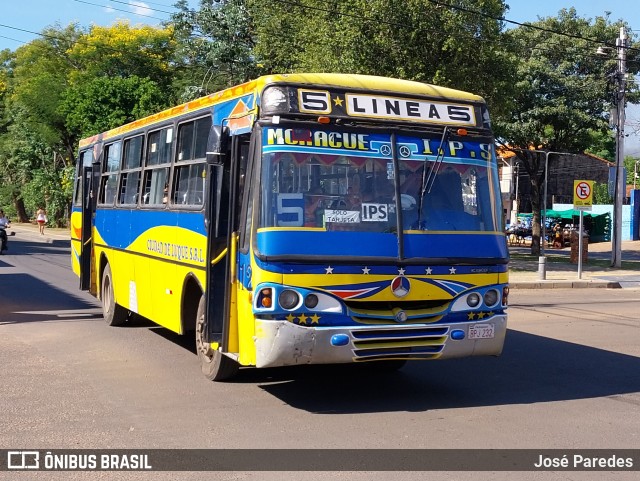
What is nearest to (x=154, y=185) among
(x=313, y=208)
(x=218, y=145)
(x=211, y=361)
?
(x=211, y=361)

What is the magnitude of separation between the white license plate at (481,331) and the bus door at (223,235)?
225cm

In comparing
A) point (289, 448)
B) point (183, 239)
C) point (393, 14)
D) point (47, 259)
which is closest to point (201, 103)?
point (183, 239)

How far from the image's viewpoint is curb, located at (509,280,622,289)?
23.1m

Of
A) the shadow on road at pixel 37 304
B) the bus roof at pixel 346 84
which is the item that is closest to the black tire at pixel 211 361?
the bus roof at pixel 346 84

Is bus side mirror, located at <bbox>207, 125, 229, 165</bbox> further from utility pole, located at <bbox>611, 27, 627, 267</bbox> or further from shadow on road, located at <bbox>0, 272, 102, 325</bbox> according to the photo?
utility pole, located at <bbox>611, 27, 627, 267</bbox>

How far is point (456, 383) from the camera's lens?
29.7ft

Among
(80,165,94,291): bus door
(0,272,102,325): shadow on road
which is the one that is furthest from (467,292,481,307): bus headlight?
(80,165,94,291): bus door

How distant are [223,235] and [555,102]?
32656 mm

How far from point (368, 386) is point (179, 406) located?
2.13m

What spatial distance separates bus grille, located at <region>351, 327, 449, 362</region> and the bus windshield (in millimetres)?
917

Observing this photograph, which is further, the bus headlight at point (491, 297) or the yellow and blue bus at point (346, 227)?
the bus headlight at point (491, 297)

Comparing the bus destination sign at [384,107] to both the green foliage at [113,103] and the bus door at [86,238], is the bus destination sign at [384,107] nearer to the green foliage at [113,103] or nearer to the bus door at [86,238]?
the bus door at [86,238]

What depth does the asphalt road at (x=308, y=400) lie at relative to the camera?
263 inches

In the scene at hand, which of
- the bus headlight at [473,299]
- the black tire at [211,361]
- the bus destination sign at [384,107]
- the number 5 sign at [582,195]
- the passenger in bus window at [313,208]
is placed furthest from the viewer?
the number 5 sign at [582,195]
